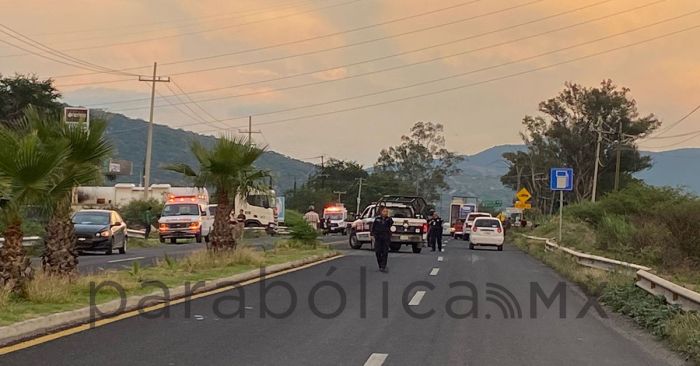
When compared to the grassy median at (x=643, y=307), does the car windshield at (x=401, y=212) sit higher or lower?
higher

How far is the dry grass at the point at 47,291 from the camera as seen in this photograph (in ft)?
38.7

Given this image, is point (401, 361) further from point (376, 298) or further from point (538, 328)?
point (376, 298)

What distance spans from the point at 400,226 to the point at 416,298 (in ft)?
58.5

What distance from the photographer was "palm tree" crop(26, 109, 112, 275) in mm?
13820

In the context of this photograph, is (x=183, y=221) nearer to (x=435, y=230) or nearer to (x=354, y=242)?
(x=354, y=242)

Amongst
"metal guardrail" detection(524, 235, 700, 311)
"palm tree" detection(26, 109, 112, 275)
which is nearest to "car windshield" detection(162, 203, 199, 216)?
"metal guardrail" detection(524, 235, 700, 311)

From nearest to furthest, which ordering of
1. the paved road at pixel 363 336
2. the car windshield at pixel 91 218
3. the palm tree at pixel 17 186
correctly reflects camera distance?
1. the paved road at pixel 363 336
2. the palm tree at pixel 17 186
3. the car windshield at pixel 91 218

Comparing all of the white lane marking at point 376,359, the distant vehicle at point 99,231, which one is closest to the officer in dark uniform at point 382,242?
the distant vehicle at point 99,231

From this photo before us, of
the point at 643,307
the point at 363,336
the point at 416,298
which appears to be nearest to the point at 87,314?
the point at 363,336

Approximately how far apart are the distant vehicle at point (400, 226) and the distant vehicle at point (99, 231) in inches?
377

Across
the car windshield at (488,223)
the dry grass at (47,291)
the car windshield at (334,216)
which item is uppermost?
the car windshield at (334,216)

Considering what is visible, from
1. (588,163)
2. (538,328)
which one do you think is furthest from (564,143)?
(538,328)

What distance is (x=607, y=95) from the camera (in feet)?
253

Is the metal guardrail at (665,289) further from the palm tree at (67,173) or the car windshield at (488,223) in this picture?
the car windshield at (488,223)
